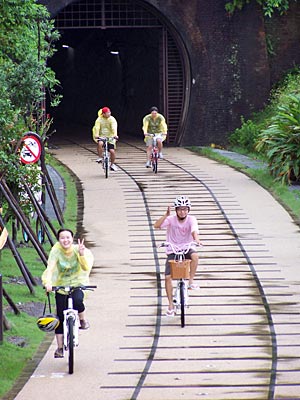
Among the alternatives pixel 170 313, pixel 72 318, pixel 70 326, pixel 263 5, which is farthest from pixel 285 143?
pixel 70 326

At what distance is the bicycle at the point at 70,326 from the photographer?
10.9m

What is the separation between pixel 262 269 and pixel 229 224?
327cm

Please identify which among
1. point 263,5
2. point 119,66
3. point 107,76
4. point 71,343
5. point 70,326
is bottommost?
point 71,343

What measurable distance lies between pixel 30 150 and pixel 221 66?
45.6 feet

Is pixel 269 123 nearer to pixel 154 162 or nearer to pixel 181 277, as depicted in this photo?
pixel 154 162

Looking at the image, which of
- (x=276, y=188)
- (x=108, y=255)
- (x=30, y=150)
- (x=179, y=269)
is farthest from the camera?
(x=276, y=188)

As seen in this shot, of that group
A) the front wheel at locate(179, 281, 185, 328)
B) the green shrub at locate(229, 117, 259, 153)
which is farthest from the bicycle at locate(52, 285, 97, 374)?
the green shrub at locate(229, 117, 259, 153)

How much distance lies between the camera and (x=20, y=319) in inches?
521

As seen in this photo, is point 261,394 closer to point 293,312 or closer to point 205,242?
point 293,312

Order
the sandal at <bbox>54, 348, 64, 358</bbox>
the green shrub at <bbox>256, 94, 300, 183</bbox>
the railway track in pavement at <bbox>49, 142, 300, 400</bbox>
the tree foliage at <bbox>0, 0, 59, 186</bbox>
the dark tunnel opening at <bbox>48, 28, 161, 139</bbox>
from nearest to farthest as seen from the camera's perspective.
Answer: the railway track in pavement at <bbox>49, 142, 300, 400</bbox> → the sandal at <bbox>54, 348, 64, 358</bbox> → the tree foliage at <bbox>0, 0, 59, 186</bbox> → the green shrub at <bbox>256, 94, 300, 183</bbox> → the dark tunnel opening at <bbox>48, 28, 161, 139</bbox>

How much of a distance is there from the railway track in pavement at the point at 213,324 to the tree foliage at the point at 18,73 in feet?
8.10

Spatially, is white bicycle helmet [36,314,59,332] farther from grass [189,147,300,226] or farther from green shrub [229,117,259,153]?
green shrub [229,117,259,153]

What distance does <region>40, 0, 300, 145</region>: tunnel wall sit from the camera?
30062 mm

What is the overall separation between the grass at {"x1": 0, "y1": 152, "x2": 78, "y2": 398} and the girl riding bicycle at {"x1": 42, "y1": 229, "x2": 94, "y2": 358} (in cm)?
51
